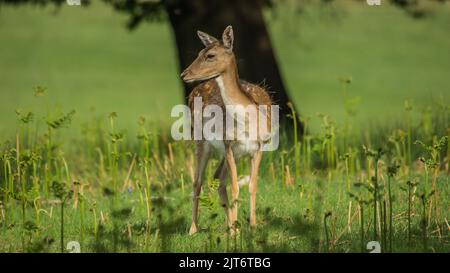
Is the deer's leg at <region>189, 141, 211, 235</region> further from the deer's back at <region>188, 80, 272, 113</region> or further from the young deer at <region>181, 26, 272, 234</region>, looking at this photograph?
the deer's back at <region>188, 80, 272, 113</region>

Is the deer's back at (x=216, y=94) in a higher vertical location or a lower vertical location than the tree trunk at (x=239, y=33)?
lower

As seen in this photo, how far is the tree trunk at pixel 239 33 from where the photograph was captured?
A: 43.4 ft

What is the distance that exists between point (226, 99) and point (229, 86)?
112 millimetres

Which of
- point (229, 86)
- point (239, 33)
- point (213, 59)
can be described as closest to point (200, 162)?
point (229, 86)

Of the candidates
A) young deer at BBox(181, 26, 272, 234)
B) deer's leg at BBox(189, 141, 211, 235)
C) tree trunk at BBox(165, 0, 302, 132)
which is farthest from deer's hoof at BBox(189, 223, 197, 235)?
tree trunk at BBox(165, 0, 302, 132)

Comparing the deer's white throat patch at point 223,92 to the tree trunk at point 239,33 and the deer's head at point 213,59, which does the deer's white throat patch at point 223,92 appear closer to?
the deer's head at point 213,59

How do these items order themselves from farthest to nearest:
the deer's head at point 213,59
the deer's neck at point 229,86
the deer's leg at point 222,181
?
the deer's leg at point 222,181 < the deer's neck at point 229,86 < the deer's head at point 213,59

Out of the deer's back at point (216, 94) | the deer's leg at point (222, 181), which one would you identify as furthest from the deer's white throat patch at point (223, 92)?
the deer's leg at point (222, 181)

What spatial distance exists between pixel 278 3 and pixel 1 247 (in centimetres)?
756

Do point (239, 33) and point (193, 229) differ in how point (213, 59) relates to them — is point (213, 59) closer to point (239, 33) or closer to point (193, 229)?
point (193, 229)

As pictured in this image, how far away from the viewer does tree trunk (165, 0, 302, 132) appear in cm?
1323

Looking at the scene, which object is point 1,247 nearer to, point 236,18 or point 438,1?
point 236,18

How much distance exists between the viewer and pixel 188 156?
11430 millimetres

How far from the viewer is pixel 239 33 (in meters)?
13.6
